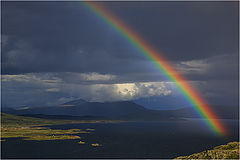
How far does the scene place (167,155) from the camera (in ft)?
598

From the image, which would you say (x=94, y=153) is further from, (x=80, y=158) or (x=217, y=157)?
(x=217, y=157)

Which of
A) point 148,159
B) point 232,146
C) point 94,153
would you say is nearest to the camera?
point 232,146

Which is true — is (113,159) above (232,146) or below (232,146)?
below

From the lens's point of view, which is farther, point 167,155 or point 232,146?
point 167,155

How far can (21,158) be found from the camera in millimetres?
172500

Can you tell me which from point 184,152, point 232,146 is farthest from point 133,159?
point 232,146

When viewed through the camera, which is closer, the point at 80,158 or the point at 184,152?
the point at 80,158

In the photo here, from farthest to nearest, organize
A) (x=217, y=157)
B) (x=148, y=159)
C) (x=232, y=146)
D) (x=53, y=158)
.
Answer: (x=53, y=158), (x=148, y=159), (x=232, y=146), (x=217, y=157)

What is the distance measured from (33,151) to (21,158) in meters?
25.2

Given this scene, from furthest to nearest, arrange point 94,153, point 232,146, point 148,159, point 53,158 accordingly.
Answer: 1. point 94,153
2. point 53,158
3. point 148,159
4. point 232,146

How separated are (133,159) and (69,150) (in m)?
57.8

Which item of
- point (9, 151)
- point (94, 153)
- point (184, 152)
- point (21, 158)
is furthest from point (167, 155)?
point (9, 151)

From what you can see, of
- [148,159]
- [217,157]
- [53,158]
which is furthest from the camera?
[53,158]

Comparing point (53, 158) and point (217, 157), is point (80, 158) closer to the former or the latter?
point (53, 158)
